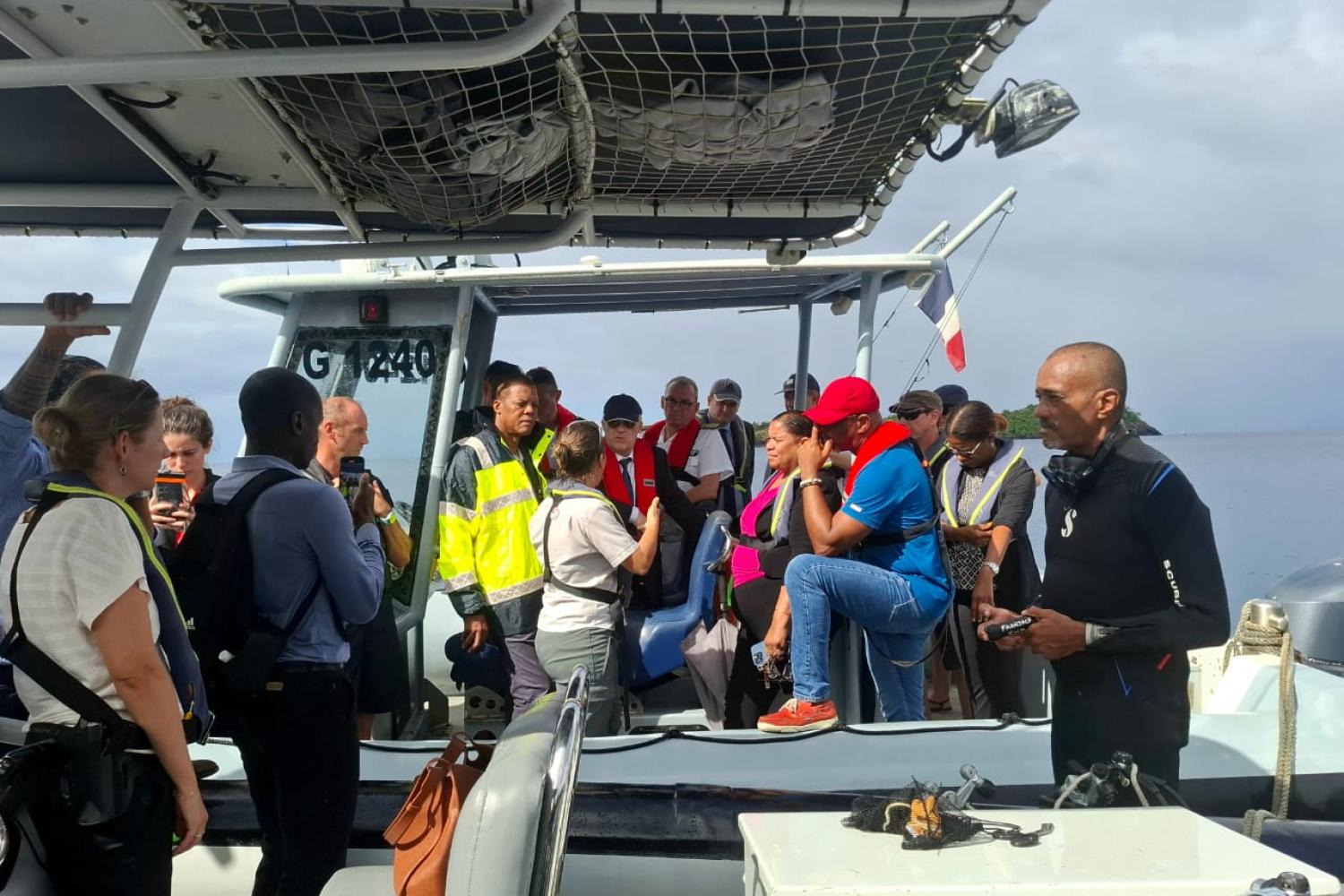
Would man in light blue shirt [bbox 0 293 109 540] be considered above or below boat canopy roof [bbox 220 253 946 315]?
below

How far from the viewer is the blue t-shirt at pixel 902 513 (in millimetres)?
3316

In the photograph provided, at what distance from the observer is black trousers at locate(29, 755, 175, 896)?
1693mm

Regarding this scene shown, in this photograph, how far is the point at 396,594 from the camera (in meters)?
4.00

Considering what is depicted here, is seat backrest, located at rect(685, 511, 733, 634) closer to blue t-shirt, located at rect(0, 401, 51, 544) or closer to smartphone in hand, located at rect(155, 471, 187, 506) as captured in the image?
smartphone in hand, located at rect(155, 471, 187, 506)

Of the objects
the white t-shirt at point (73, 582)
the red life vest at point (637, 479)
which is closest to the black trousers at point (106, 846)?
the white t-shirt at point (73, 582)

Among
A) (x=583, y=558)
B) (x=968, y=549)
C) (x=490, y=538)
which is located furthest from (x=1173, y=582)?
(x=490, y=538)

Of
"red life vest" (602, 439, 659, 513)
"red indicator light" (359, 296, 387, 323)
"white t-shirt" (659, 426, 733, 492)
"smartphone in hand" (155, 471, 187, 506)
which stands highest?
"red indicator light" (359, 296, 387, 323)

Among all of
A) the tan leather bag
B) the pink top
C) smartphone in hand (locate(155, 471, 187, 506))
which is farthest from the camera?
the pink top

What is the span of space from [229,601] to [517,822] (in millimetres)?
970

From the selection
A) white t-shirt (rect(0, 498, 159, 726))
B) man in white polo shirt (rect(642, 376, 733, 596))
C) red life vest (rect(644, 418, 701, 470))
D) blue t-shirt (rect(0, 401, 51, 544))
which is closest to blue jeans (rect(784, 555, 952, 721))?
man in white polo shirt (rect(642, 376, 733, 596))

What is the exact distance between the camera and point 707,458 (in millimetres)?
4848

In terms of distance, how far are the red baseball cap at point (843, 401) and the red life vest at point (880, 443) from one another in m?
0.12

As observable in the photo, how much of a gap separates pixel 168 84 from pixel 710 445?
334 cm

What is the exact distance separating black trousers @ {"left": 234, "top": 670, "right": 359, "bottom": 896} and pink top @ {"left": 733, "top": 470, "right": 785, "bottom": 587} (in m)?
1.93
